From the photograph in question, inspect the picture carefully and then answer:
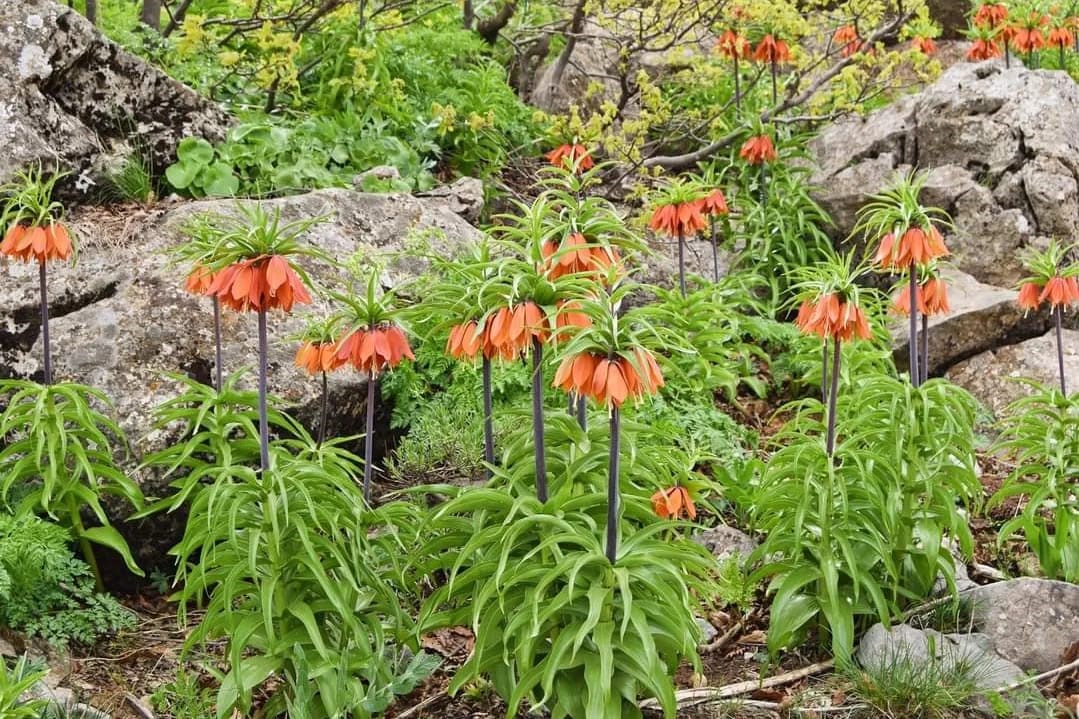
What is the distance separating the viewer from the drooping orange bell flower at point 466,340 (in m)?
2.95

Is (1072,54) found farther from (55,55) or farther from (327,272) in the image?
(55,55)

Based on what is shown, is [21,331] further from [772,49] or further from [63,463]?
[772,49]

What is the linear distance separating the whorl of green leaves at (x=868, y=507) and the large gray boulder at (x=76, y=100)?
3.87 metres

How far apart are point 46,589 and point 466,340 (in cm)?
204

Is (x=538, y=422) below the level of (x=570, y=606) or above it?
above

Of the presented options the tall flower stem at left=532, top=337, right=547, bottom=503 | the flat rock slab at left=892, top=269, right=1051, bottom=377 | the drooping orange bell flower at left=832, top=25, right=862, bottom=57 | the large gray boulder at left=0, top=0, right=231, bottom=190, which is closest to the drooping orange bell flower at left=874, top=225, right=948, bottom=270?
the tall flower stem at left=532, top=337, right=547, bottom=503

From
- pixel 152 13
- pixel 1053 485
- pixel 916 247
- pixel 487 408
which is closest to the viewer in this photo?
pixel 487 408

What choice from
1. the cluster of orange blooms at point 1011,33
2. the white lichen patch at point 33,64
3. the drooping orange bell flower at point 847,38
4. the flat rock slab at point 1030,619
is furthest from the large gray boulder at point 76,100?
the cluster of orange blooms at point 1011,33

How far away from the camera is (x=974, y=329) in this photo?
21.3ft

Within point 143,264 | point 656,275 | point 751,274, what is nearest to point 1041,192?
point 751,274

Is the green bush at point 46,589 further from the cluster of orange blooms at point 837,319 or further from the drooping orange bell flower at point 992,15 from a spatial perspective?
the drooping orange bell flower at point 992,15

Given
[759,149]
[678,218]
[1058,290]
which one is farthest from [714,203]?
[1058,290]

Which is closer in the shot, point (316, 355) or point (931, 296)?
point (316, 355)

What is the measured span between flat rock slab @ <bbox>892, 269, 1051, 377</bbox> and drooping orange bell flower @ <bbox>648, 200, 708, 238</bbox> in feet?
5.47
